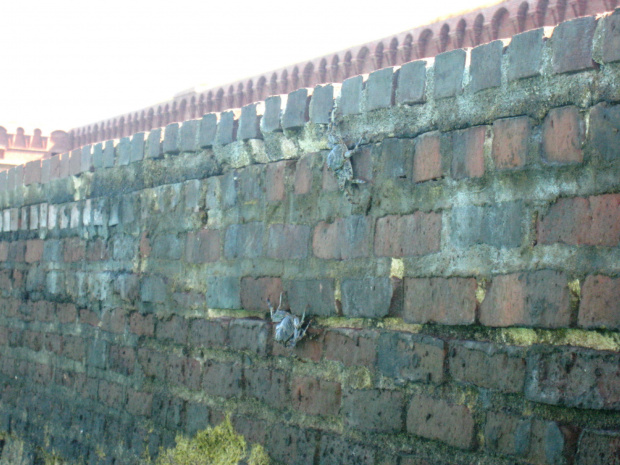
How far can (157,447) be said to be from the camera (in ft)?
13.8

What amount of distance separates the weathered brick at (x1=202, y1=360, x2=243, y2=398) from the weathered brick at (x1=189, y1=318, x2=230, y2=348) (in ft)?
0.31

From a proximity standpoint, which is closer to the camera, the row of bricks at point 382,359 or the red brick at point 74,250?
the row of bricks at point 382,359

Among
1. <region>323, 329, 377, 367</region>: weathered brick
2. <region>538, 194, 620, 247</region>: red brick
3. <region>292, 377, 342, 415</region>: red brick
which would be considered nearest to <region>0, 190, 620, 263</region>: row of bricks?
<region>538, 194, 620, 247</region>: red brick

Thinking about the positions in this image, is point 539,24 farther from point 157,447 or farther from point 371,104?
point 157,447

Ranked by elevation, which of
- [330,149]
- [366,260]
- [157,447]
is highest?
[330,149]

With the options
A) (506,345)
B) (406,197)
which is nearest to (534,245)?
(506,345)

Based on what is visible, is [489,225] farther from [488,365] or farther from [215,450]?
[215,450]

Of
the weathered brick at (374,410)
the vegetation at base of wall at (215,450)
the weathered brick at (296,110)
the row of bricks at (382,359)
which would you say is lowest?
the vegetation at base of wall at (215,450)

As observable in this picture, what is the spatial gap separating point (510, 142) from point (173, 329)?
2.24m

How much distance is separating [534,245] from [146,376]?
2.57 m

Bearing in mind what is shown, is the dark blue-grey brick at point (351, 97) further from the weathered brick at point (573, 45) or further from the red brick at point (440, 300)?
the weathered brick at point (573, 45)

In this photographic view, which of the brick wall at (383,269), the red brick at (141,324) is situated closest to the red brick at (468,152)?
the brick wall at (383,269)

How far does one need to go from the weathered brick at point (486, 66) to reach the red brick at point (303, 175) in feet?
2.90

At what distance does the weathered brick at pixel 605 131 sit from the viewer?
7.57ft
